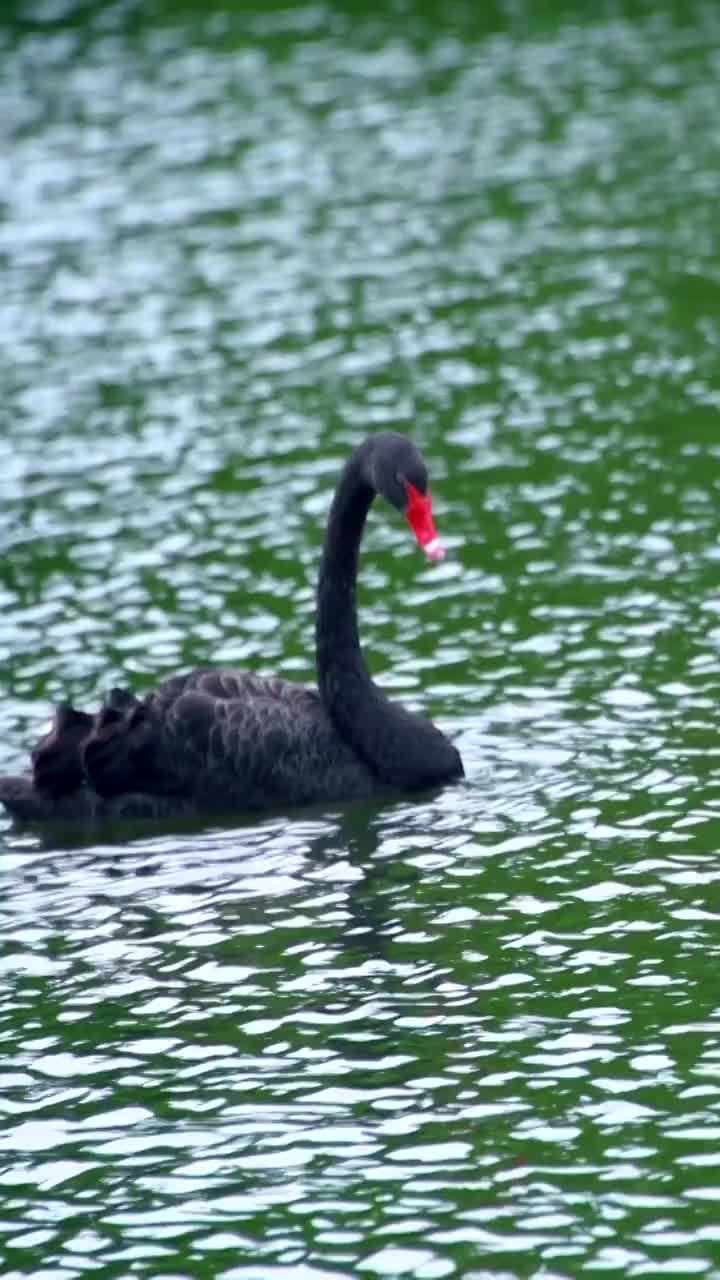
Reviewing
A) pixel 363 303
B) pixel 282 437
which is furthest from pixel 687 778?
pixel 363 303

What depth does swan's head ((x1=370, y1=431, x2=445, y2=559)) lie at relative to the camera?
1357cm

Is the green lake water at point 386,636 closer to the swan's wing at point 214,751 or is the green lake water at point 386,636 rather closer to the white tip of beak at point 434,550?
the swan's wing at point 214,751

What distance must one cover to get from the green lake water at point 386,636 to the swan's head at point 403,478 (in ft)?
4.86

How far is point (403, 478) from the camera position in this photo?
13664 mm

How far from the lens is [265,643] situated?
660 inches

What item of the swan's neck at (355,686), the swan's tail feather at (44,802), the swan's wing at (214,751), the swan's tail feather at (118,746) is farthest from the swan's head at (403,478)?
the swan's tail feather at (44,802)

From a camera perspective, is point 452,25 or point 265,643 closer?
point 265,643

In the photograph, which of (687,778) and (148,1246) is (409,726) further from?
(148,1246)

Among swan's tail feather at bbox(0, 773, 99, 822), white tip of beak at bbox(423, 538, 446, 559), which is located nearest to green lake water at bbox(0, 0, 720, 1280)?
swan's tail feather at bbox(0, 773, 99, 822)

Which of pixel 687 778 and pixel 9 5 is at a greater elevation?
pixel 9 5

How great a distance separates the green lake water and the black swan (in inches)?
8.6

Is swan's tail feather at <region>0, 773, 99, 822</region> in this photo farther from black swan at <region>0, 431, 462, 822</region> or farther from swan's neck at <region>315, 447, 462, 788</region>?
swan's neck at <region>315, 447, 462, 788</region>

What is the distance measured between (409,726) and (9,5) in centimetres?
2933

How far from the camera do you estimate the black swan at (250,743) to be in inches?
548
